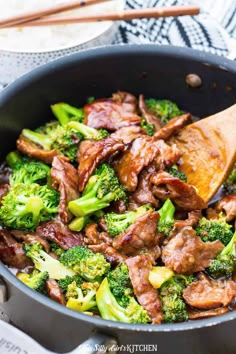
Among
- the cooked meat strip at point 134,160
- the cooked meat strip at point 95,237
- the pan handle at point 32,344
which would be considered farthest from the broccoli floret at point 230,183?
the pan handle at point 32,344

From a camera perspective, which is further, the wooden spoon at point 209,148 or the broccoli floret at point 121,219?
the wooden spoon at point 209,148

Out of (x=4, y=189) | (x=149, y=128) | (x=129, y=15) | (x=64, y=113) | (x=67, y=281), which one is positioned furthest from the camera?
(x=129, y=15)

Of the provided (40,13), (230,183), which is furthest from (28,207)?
(40,13)

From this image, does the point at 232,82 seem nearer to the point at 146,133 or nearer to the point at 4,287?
the point at 146,133

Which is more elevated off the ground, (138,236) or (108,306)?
(138,236)

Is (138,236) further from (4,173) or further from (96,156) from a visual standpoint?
(4,173)

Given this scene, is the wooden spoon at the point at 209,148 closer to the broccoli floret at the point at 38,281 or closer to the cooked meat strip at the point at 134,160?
the cooked meat strip at the point at 134,160

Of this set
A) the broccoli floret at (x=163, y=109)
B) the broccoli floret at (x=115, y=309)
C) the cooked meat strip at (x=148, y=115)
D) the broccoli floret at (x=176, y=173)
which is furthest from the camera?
the broccoli floret at (x=163, y=109)

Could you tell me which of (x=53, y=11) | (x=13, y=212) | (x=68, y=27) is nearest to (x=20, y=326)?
(x=13, y=212)
